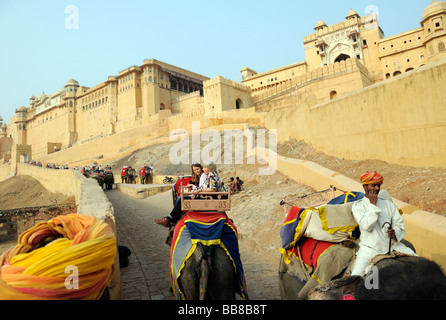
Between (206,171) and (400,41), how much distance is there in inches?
1555

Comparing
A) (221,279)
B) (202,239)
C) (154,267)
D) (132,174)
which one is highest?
(132,174)

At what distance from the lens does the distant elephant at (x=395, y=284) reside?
1851mm

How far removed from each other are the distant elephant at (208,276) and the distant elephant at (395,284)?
2.64ft

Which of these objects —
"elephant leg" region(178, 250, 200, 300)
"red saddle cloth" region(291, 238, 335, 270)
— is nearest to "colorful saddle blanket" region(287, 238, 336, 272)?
"red saddle cloth" region(291, 238, 335, 270)

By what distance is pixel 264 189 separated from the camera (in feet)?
33.8

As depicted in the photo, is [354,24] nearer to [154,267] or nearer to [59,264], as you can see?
[154,267]

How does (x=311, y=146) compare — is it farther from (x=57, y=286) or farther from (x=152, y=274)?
(x=57, y=286)

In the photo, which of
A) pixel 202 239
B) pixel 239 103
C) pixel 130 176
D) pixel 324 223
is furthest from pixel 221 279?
pixel 239 103

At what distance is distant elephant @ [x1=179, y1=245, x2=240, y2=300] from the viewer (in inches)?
105

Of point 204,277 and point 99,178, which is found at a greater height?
point 99,178

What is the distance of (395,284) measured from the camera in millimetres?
1938

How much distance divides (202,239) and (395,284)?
1634 millimetres

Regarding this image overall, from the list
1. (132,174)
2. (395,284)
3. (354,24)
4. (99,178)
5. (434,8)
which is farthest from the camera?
(354,24)

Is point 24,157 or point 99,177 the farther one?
point 24,157
